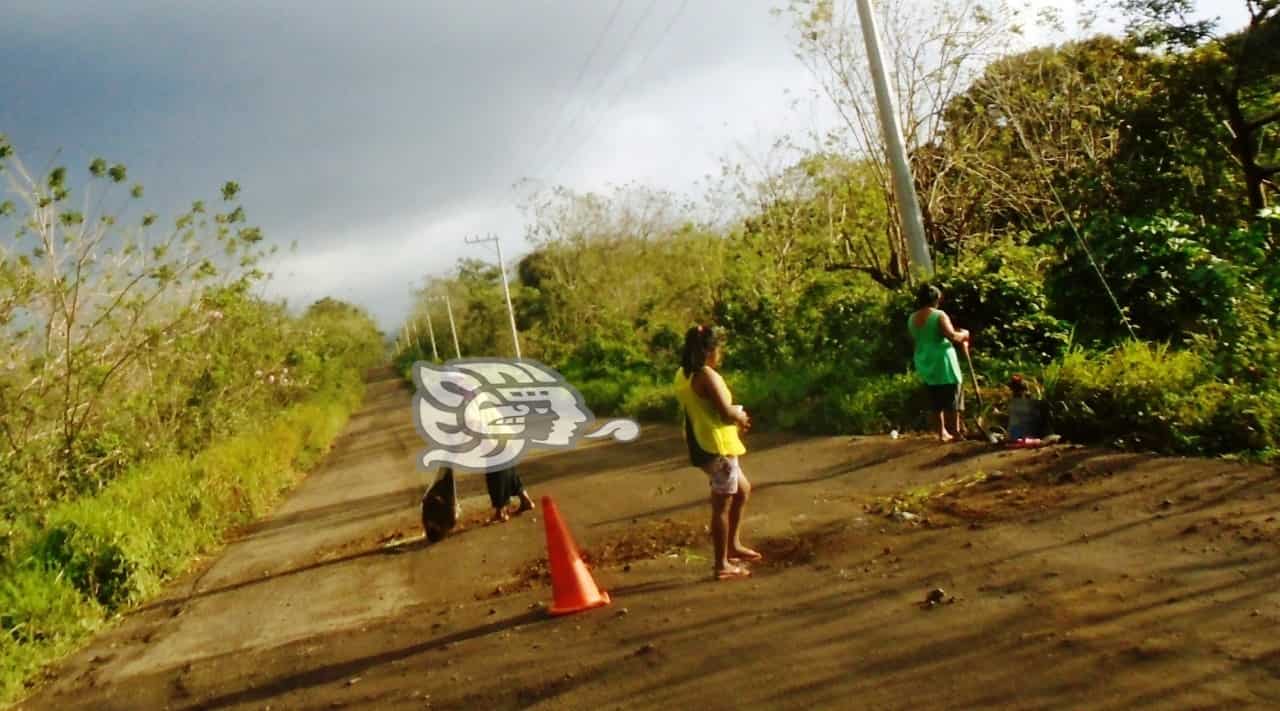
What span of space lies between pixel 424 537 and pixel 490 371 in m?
3.17

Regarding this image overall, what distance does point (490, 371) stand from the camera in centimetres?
1279

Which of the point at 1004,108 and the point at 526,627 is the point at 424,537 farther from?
the point at 1004,108

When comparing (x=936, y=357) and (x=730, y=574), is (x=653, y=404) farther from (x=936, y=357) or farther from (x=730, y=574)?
(x=730, y=574)

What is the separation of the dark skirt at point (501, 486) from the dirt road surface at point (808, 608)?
0.34 metres

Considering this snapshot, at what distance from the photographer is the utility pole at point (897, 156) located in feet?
43.3

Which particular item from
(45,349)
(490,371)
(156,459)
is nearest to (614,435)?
(490,371)

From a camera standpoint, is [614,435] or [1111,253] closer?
[1111,253]

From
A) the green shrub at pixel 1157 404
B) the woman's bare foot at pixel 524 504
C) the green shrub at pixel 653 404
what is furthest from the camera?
the green shrub at pixel 653 404

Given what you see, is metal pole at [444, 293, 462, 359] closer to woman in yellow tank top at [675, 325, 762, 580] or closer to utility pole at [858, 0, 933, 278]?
utility pole at [858, 0, 933, 278]

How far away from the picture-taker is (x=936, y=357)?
9.70 meters

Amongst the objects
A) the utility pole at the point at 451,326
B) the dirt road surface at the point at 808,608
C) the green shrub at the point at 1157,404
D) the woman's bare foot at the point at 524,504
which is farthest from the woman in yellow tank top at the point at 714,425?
the utility pole at the point at 451,326

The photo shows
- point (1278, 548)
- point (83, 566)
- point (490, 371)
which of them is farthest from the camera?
point (490, 371)

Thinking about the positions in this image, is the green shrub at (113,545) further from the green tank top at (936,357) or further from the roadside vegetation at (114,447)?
the green tank top at (936,357)

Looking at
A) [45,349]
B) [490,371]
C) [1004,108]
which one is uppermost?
[1004,108]
